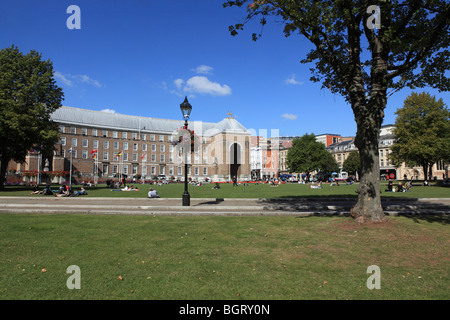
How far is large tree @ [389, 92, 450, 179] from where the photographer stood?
42.4 m

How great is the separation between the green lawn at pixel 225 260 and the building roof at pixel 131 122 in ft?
262

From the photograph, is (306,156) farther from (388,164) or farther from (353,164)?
(388,164)

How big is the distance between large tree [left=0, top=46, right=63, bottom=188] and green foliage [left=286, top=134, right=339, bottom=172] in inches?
2404

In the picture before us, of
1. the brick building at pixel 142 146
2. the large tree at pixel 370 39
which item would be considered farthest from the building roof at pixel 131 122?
the large tree at pixel 370 39

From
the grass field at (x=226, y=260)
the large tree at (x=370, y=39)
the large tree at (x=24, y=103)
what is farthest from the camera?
the large tree at (x=24, y=103)

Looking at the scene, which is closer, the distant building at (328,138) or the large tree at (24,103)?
the large tree at (24,103)

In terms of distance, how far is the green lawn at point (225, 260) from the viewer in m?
4.42

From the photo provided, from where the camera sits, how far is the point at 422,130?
43.7 m

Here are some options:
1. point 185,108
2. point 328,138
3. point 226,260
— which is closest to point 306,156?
point 328,138

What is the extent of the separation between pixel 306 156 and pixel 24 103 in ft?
216

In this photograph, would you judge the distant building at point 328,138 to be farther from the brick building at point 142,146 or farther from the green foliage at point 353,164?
the brick building at point 142,146

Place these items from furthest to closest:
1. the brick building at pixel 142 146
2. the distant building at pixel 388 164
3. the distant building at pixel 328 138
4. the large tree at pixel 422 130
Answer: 1. the distant building at pixel 328 138
2. the brick building at pixel 142 146
3. the distant building at pixel 388 164
4. the large tree at pixel 422 130
